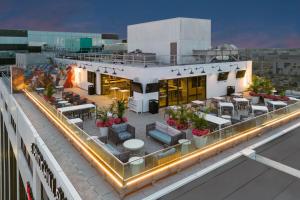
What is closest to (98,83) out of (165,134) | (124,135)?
(124,135)

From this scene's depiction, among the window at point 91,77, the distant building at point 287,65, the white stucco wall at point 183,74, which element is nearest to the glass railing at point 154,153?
the white stucco wall at point 183,74

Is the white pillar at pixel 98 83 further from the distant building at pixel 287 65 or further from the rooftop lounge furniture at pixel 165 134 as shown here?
the distant building at pixel 287 65

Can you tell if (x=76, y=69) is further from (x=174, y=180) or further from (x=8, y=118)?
(x=174, y=180)

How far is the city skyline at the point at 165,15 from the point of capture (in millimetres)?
44094

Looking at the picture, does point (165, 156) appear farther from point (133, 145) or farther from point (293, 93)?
point (293, 93)

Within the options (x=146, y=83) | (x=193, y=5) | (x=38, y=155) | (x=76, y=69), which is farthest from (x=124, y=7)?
(x=38, y=155)

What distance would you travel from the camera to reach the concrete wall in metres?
20.2

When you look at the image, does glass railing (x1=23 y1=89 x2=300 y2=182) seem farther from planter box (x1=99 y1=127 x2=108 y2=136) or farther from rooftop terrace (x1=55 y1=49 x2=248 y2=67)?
rooftop terrace (x1=55 y1=49 x2=248 y2=67)

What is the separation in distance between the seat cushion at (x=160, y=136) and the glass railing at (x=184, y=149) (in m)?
1.71

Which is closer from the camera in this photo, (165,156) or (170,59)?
(165,156)

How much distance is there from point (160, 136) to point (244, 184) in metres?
4.21

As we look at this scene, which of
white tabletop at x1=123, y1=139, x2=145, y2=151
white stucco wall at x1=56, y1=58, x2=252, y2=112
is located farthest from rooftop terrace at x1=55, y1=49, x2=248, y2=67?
white tabletop at x1=123, y1=139, x2=145, y2=151

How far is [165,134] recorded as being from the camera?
36.0 ft

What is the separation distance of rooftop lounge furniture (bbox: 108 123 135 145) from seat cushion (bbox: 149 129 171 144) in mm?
900
